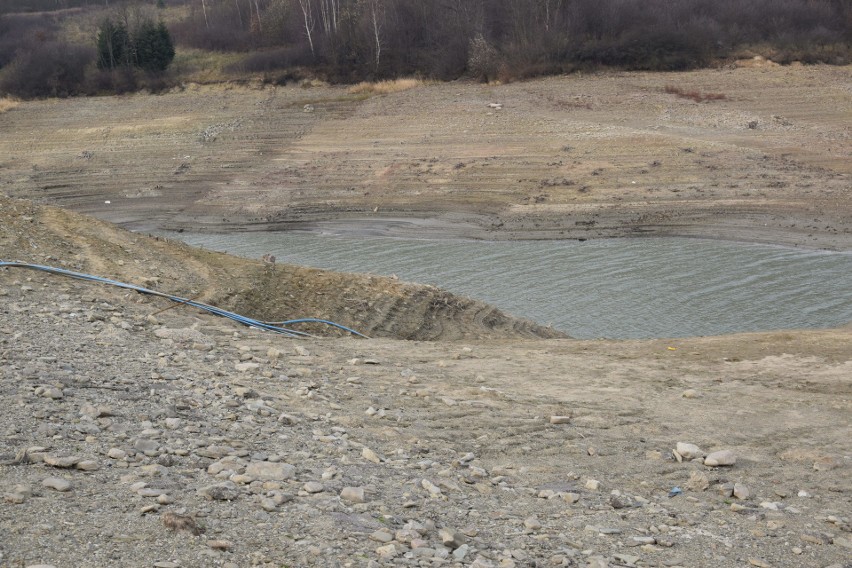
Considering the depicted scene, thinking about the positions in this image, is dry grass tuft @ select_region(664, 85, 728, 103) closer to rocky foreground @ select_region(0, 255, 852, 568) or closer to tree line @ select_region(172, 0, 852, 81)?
tree line @ select_region(172, 0, 852, 81)

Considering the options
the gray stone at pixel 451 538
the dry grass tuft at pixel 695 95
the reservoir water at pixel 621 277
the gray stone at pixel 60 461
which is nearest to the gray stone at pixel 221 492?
the gray stone at pixel 60 461

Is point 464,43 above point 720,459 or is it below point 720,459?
above

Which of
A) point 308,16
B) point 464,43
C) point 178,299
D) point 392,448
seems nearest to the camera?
point 392,448

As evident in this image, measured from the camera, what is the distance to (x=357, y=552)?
539 cm

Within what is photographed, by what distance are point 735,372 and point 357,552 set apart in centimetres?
632

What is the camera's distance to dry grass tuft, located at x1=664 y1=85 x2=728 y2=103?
31.5 meters

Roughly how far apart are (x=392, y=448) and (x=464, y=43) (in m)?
34.0

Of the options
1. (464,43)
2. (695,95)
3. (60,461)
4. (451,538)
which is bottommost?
(451,538)

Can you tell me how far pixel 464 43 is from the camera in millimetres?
39469

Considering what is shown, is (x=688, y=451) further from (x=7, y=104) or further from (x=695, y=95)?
(x=7, y=104)

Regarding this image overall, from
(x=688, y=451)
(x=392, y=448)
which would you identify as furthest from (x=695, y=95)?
(x=392, y=448)

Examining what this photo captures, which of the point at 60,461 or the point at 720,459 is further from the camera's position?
the point at 720,459

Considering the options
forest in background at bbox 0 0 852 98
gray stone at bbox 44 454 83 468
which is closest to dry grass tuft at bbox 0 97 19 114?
forest in background at bbox 0 0 852 98

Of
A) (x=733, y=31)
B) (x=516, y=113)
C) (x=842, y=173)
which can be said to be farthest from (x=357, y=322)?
(x=733, y=31)
